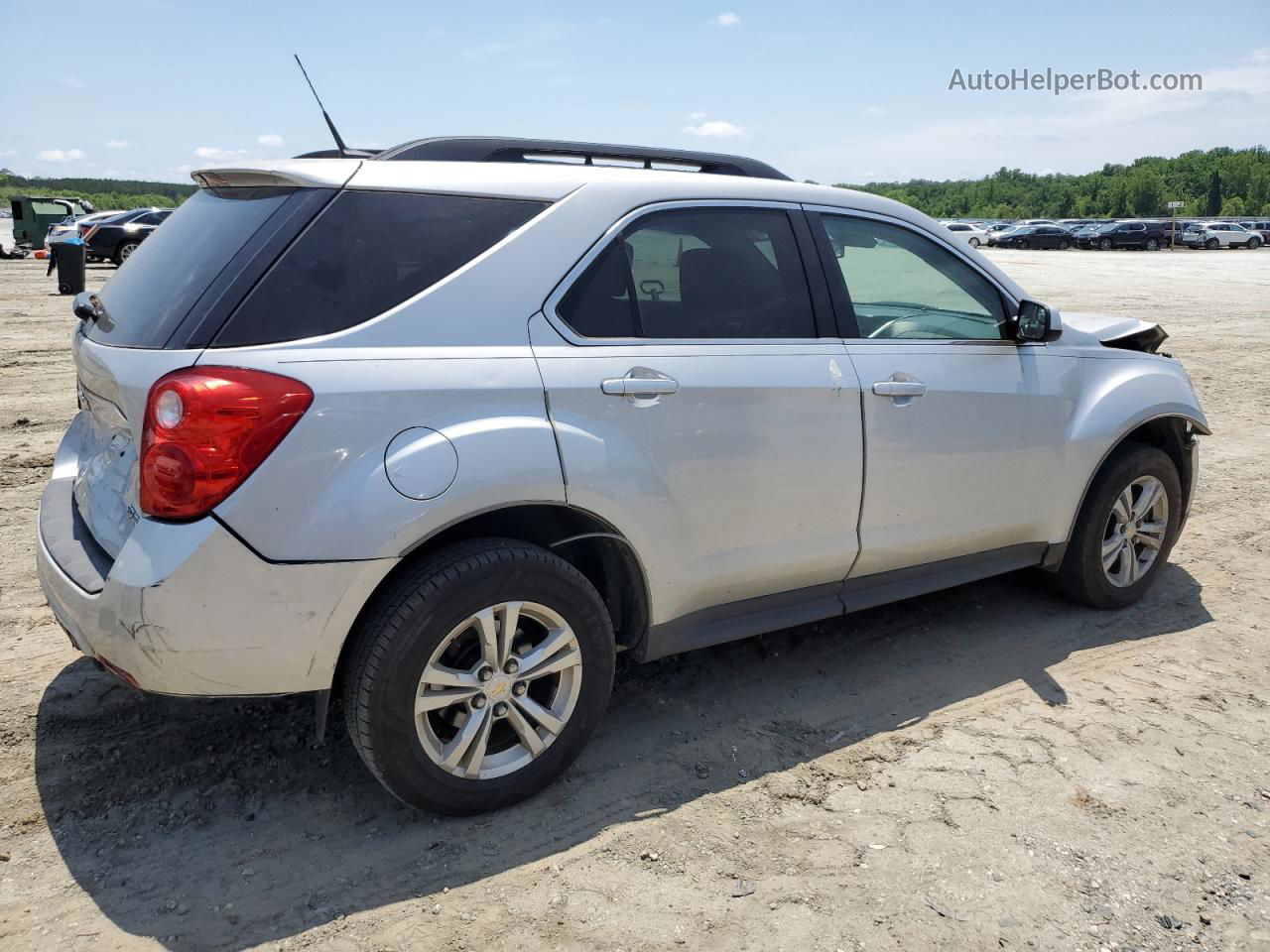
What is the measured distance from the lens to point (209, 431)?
8.10 ft

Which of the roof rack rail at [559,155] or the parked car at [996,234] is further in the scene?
the parked car at [996,234]

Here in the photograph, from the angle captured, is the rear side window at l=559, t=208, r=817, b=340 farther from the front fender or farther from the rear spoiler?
the front fender

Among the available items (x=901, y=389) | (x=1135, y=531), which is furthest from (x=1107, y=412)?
(x=901, y=389)

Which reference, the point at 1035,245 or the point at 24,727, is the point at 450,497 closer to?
the point at 24,727

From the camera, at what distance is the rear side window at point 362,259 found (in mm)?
2613

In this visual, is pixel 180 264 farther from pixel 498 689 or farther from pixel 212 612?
pixel 498 689

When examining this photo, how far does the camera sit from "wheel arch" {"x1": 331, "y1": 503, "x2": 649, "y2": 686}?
9.11 ft

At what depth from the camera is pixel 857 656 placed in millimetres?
4184

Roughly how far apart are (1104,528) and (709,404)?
2326 millimetres

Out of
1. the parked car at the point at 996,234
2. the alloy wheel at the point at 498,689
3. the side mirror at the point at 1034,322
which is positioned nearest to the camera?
the alloy wheel at the point at 498,689

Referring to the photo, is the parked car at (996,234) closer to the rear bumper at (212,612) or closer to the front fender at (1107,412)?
the front fender at (1107,412)

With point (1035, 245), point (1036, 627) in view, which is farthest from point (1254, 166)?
point (1036, 627)

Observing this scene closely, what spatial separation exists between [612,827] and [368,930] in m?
0.77

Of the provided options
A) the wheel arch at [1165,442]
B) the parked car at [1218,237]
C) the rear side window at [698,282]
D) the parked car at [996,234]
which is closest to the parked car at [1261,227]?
the parked car at [1218,237]
